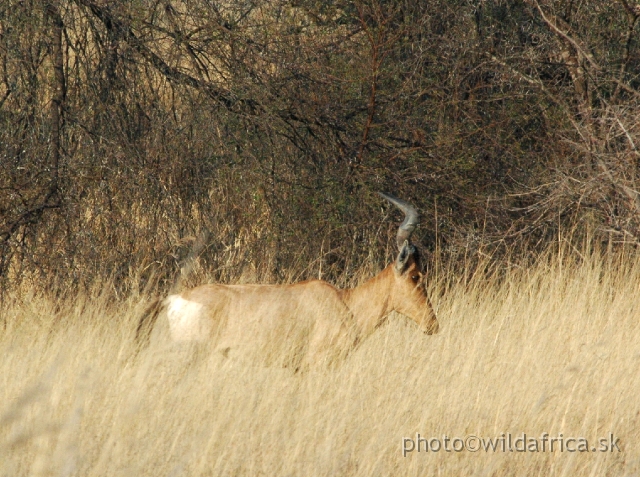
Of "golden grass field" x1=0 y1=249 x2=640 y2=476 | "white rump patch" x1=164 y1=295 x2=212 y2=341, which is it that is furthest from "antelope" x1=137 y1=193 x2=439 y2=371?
"golden grass field" x1=0 y1=249 x2=640 y2=476

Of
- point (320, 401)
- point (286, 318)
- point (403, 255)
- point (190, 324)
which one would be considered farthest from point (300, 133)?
point (320, 401)

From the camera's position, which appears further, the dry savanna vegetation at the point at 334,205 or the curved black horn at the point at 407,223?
the curved black horn at the point at 407,223

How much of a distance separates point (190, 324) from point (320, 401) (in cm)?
160

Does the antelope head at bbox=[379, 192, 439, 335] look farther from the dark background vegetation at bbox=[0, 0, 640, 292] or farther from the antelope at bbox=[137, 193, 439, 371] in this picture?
the dark background vegetation at bbox=[0, 0, 640, 292]

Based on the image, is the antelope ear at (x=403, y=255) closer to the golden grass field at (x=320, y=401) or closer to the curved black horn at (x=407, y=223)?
the curved black horn at (x=407, y=223)

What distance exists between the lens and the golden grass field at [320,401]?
4.20 metres

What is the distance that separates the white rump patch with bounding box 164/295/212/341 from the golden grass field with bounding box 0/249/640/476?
127mm

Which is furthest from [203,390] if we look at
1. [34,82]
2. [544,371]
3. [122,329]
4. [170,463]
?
[34,82]

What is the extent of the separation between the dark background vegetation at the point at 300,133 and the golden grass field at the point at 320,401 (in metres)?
1.44

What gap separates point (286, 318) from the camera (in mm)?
6523

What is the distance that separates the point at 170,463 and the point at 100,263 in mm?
4339

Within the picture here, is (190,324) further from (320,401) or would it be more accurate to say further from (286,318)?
(320,401)

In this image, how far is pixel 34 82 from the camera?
8.13 metres

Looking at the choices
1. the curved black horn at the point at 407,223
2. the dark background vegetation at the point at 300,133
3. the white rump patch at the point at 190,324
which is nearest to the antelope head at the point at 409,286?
the curved black horn at the point at 407,223
